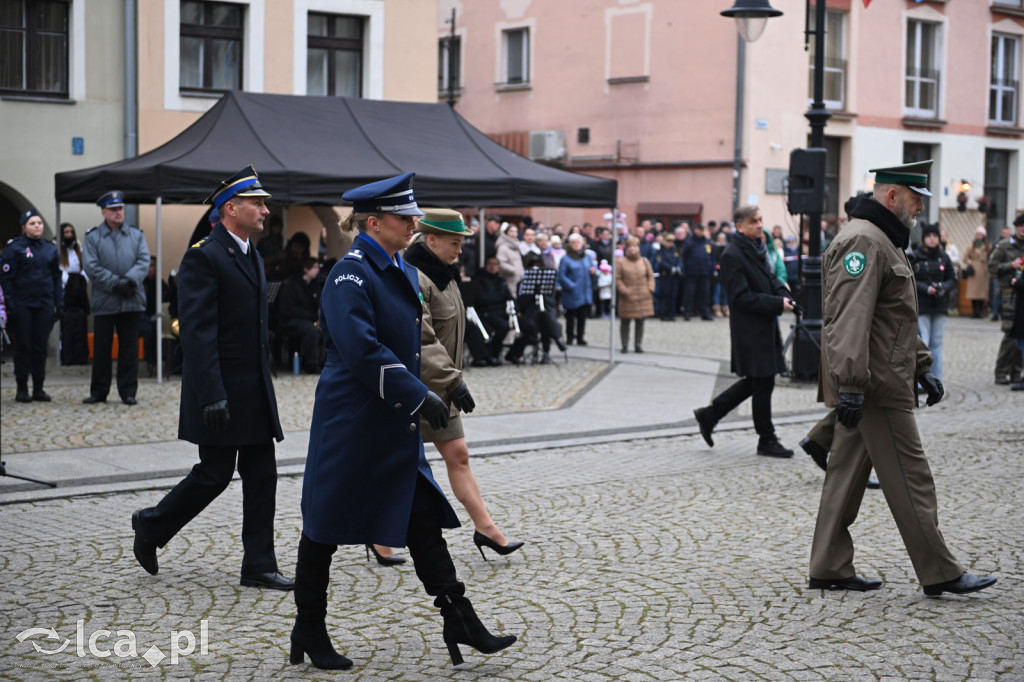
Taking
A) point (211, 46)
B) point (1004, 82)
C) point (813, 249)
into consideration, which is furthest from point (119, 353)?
point (1004, 82)

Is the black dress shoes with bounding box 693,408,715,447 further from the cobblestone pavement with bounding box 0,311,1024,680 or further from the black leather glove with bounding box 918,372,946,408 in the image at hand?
the black leather glove with bounding box 918,372,946,408

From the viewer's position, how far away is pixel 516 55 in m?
36.3

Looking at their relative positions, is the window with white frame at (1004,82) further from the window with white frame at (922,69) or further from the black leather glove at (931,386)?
the black leather glove at (931,386)

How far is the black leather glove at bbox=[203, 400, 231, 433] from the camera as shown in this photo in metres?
6.04

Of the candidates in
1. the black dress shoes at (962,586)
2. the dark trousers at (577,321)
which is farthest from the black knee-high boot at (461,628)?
the dark trousers at (577,321)

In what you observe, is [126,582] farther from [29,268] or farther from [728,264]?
[29,268]

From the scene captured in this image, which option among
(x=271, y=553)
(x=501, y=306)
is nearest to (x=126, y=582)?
(x=271, y=553)

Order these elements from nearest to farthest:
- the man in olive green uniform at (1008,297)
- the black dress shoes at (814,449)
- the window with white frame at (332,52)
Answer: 1. the black dress shoes at (814,449)
2. the man in olive green uniform at (1008,297)
3. the window with white frame at (332,52)

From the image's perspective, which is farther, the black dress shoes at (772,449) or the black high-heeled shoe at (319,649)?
the black dress shoes at (772,449)

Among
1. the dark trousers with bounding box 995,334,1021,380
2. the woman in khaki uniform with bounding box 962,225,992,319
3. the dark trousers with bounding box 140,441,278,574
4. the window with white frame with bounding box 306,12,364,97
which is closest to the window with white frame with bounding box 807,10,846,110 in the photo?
the woman in khaki uniform with bounding box 962,225,992,319

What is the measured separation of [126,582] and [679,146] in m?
27.2

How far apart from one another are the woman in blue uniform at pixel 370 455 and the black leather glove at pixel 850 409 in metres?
1.85

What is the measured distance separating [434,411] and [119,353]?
9.12 metres

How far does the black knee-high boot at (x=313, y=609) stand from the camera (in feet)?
16.3
